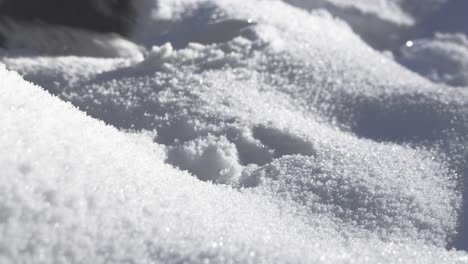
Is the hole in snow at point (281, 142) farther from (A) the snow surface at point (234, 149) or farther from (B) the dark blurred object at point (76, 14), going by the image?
(B) the dark blurred object at point (76, 14)

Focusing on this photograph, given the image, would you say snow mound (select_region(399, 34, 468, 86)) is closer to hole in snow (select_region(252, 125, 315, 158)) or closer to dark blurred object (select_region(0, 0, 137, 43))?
hole in snow (select_region(252, 125, 315, 158))

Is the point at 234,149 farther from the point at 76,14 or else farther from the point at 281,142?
the point at 76,14

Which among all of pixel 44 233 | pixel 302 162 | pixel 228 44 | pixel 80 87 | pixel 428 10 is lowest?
pixel 44 233

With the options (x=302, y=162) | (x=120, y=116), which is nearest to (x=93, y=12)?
(x=120, y=116)

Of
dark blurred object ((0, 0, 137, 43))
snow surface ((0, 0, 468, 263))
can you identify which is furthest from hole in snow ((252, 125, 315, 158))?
dark blurred object ((0, 0, 137, 43))

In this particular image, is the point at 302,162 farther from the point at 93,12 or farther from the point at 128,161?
the point at 93,12

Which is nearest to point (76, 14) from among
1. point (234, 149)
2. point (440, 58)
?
point (234, 149)

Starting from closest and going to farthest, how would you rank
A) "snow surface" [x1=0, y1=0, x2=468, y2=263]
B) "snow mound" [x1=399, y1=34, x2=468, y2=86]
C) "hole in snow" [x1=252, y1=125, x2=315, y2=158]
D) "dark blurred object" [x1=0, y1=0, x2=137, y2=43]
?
1. "snow surface" [x1=0, y1=0, x2=468, y2=263]
2. "hole in snow" [x1=252, y1=125, x2=315, y2=158]
3. "dark blurred object" [x1=0, y1=0, x2=137, y2=43]
4. "snow mound" [x1=399, y1=34, x2=468, y2=86]

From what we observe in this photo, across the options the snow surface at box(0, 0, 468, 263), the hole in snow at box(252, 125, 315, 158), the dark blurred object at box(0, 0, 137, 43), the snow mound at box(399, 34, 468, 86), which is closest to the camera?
the snow surface at box(0, 0, 468, 263)
